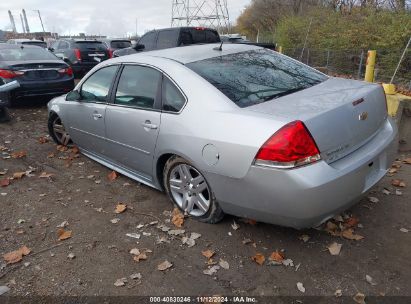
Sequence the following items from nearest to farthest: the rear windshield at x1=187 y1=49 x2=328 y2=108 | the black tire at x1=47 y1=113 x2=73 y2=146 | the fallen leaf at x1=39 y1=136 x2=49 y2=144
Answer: the rear windshield at x1=187 y1=49 x2=328 y2=108 → the black tire at x1=47 y1=113 x2=73 y2=146 → the fallen leaf at x1=39 y1=136 x2=49 y2=144

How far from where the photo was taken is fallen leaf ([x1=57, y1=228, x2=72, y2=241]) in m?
3.60

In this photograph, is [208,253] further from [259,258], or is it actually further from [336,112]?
[336,112]

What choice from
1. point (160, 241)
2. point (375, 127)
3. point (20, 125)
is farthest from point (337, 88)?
point (20, 125)

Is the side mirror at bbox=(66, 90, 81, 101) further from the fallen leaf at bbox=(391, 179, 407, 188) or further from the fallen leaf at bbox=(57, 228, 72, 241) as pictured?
the fallen leaf at bbox=(391, 179, 407, 188)

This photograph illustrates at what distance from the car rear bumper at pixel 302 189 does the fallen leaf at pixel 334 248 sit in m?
0.42

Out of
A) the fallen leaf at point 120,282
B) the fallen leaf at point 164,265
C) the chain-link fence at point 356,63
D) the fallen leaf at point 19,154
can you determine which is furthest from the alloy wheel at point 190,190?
the chain-link fence at point 356,63

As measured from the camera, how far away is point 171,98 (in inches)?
145

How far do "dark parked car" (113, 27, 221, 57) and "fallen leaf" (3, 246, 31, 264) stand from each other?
8.33 meters

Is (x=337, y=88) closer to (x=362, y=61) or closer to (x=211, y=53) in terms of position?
(x=211, y=53)

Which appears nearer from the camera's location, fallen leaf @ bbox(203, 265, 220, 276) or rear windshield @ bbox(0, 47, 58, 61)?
fallen leaf @ bbox(203, 265, 220, 276)

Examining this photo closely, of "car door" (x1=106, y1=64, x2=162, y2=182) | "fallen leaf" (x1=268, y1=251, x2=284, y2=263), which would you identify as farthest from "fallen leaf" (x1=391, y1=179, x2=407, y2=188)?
"car door" (x1=106, y1=64, x2=162, y2=182)

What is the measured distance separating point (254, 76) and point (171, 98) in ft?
2.68

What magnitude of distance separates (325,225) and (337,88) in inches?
50.1

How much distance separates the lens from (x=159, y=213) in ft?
13.2
